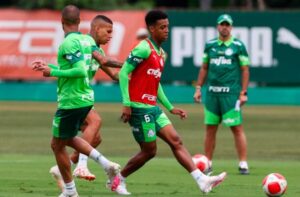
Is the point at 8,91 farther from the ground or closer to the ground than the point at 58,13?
closer to the ground

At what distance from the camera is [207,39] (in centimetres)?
3906

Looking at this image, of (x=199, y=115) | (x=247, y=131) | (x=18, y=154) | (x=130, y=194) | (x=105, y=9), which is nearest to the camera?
(x=130, y=194)

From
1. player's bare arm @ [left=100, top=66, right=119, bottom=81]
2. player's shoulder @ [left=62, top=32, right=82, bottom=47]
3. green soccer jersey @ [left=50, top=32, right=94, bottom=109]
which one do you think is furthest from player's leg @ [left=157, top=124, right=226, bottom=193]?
player's shoulder @ [left=62, top=32, right=82, bottom=47]

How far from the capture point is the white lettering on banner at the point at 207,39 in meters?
38.7

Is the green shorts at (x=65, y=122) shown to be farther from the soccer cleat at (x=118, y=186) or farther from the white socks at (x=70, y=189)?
the soccer cleat at (x=118, y=186)

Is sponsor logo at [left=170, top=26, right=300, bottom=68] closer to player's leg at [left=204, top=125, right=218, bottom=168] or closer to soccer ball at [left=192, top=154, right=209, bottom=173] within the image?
player's leg at [left=204, top=125, right=218, bottom=168]

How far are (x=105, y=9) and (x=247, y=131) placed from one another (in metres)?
16.5

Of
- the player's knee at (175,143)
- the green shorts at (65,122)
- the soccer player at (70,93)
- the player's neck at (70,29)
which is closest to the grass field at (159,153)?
the player's knee at (175,143)

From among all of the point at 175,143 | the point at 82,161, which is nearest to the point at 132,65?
the point at 175,143

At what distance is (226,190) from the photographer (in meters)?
15.1

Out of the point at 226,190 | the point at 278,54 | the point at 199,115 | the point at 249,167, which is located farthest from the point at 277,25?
the point at 226,190

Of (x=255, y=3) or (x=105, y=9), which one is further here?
(x=255, y=3)

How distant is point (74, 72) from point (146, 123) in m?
1.53

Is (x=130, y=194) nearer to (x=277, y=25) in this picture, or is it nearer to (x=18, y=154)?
(x=18, y=154)
